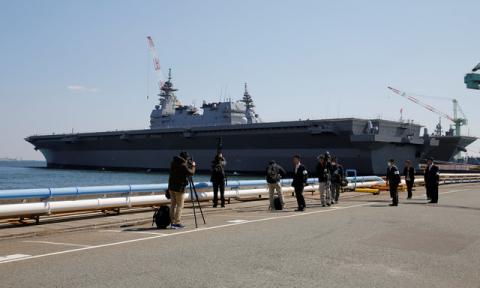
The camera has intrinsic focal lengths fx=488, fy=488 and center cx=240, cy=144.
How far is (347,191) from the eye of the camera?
74.9 feet

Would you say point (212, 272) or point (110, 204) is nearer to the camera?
point (212, 272)

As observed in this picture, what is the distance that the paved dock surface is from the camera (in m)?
5.23

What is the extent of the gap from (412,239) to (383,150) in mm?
46149

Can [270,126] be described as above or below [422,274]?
above

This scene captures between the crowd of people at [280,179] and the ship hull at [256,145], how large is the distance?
24088mm

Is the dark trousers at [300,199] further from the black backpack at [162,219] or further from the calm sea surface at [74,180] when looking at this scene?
the calm sea surface at [74,180]

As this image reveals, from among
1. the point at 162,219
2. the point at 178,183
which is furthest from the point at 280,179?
the point at 162,219

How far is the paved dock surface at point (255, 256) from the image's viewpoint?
17.1 ft

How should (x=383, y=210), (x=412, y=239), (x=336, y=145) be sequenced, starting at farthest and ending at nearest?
(x=336, y=145) < (x=383, y=210) < (x=412, y=239)

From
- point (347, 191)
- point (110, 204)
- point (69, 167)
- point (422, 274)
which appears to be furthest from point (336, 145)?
point (69, 167)

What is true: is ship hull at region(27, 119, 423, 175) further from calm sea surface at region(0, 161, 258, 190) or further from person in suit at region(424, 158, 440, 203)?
person in suit at region(424, 158, 440, 203)

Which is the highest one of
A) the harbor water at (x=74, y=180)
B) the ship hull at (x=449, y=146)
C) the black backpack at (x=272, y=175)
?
the ship hull at (x=449, y=146)

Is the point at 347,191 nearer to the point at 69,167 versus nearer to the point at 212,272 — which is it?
the point at 212,272

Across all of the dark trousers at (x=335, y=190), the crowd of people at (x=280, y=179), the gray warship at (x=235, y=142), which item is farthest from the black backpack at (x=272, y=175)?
the gray warship at (x=235, y=142)
